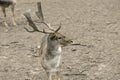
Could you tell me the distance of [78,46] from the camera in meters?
8.83

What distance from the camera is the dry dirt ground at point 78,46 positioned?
7191 millimetres

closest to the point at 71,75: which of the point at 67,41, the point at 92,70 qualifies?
the point at 92,70

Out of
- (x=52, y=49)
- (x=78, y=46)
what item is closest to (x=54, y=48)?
(x=52, y=49)

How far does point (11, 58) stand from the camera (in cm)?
812

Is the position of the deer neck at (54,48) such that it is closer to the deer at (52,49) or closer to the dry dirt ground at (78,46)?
the deer at (52,49)

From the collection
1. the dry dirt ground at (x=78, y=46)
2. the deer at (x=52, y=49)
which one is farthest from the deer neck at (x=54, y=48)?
the dry dirt ground at (x=78, y=46)

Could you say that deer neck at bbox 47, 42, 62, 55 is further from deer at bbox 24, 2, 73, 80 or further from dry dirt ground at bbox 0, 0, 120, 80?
dry dirt ground at bbox 0, 0, 120, 80

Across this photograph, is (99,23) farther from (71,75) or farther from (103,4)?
(71,75)

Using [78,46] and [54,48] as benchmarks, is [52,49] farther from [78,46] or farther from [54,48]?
[78,46]

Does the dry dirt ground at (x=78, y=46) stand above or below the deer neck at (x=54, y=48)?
below

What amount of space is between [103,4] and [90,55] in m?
5.94

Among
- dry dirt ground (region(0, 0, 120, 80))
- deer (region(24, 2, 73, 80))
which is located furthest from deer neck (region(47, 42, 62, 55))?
dry dirt ground (region(0, 0, 120, 80))

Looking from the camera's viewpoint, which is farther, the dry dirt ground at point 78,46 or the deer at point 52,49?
the dry dirt ground at point 78,46

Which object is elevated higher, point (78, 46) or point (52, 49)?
point (52, 49)
